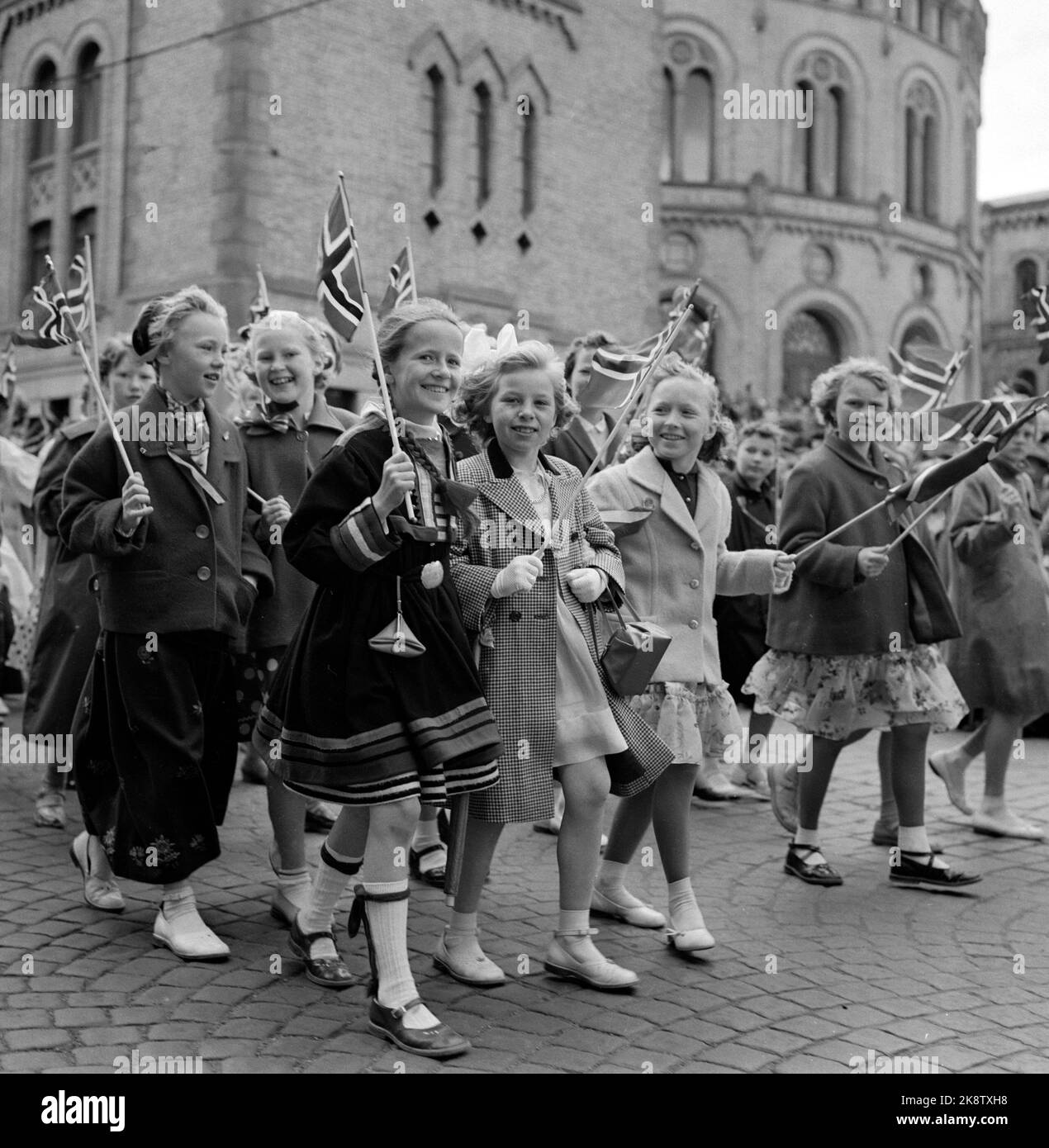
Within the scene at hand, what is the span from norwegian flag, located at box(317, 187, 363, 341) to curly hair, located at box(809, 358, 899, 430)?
2063 millimetres

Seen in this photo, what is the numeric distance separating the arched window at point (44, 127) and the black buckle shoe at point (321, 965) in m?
21.1

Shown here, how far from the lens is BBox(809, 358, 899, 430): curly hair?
553 cm

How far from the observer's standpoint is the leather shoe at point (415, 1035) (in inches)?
137

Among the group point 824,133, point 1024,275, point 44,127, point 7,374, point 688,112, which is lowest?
point 7,374

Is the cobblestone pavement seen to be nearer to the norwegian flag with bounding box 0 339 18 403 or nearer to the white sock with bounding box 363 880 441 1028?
the white sock with bounding box 363 880 441 1028

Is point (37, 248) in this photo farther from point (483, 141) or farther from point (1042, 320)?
point (1042, 320)

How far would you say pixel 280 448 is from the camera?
16.9 feet

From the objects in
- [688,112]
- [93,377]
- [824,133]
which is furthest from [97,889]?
[824,133]

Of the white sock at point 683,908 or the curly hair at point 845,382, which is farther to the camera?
the curly hair at point 845,382

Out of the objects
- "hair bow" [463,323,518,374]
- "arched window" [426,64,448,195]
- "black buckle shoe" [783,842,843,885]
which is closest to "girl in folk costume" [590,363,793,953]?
"hair bow" [463,323,518,374]

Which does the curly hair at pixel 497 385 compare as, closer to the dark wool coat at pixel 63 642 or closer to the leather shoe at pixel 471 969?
the leather shoe at pixel 471 969

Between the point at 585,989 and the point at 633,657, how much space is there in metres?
0.99

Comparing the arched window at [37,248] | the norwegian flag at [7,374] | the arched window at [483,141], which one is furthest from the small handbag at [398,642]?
the arched window at [37,248]
